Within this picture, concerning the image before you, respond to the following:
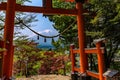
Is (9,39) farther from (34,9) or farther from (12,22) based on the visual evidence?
(34,9)

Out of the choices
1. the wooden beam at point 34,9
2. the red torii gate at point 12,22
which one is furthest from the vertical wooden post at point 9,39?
the wooden beam at point 34,9

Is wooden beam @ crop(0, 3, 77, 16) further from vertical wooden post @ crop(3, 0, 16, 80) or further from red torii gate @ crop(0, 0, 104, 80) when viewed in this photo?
vertical wooden post @ crop(3, 0, 16, 80)

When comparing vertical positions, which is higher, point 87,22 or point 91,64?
point 87,22

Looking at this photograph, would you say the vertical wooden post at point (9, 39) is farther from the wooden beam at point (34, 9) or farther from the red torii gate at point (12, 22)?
the wooden beam at point (34, 9)

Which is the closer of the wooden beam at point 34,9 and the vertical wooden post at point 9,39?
the vertical wooden post at point 9,39

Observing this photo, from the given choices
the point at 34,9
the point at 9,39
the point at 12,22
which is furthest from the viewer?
the point at 34,9

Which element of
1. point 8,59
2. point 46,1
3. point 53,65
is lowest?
point 53,65

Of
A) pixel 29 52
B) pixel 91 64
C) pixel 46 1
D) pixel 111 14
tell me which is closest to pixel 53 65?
pixel 29 52

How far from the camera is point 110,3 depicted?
8102 mm

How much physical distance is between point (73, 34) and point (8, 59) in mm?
5490

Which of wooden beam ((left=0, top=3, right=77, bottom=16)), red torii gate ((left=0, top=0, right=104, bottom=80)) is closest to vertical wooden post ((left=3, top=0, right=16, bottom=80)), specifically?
red torii gate ((left=0, top=0, right=104, bottom=80))

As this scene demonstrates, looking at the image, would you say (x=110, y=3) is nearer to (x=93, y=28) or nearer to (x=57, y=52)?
(x=93, y=28)

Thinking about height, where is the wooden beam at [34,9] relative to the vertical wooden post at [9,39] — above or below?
above

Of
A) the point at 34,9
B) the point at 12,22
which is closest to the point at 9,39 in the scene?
the point at 12,22
